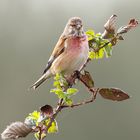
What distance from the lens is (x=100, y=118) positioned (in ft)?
46.4

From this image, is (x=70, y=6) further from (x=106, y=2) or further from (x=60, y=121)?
(x=60, y=121)

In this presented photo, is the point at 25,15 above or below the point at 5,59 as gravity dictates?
above

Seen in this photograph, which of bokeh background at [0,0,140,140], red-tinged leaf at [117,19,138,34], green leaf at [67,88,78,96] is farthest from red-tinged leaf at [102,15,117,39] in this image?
bokeh background at [0,0,140,140]

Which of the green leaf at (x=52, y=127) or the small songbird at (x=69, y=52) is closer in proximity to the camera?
the green leaf at (x=52, y=127)

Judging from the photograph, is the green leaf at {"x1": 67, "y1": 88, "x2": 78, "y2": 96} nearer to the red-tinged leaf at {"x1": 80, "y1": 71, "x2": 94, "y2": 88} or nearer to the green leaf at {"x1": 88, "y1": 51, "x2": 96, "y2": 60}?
the red-tinged leaf at {"x1": 80, "y1": 71, "x2": 94, "y2": 88}

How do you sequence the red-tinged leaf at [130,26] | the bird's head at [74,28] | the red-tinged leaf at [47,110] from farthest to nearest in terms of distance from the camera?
the bird's head at [74,28] < the red-tinged leaf at [130,26] < the red-tinged leaf at [47,110]

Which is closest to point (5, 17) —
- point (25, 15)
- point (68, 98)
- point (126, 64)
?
point (25, 15)

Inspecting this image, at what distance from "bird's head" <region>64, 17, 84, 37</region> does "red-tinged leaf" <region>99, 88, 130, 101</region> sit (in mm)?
1070

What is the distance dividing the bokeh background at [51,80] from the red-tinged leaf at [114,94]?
22.2 feet

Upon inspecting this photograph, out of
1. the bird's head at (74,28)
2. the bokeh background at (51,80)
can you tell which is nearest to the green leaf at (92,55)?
the bird's head at (74,28)

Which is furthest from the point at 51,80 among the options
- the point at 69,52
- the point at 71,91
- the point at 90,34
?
the point at 71,91

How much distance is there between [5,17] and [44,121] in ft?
69.7

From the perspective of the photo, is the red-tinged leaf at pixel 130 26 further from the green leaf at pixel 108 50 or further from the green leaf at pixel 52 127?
the green leaf at pixel 52 127

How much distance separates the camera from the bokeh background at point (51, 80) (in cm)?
1341
